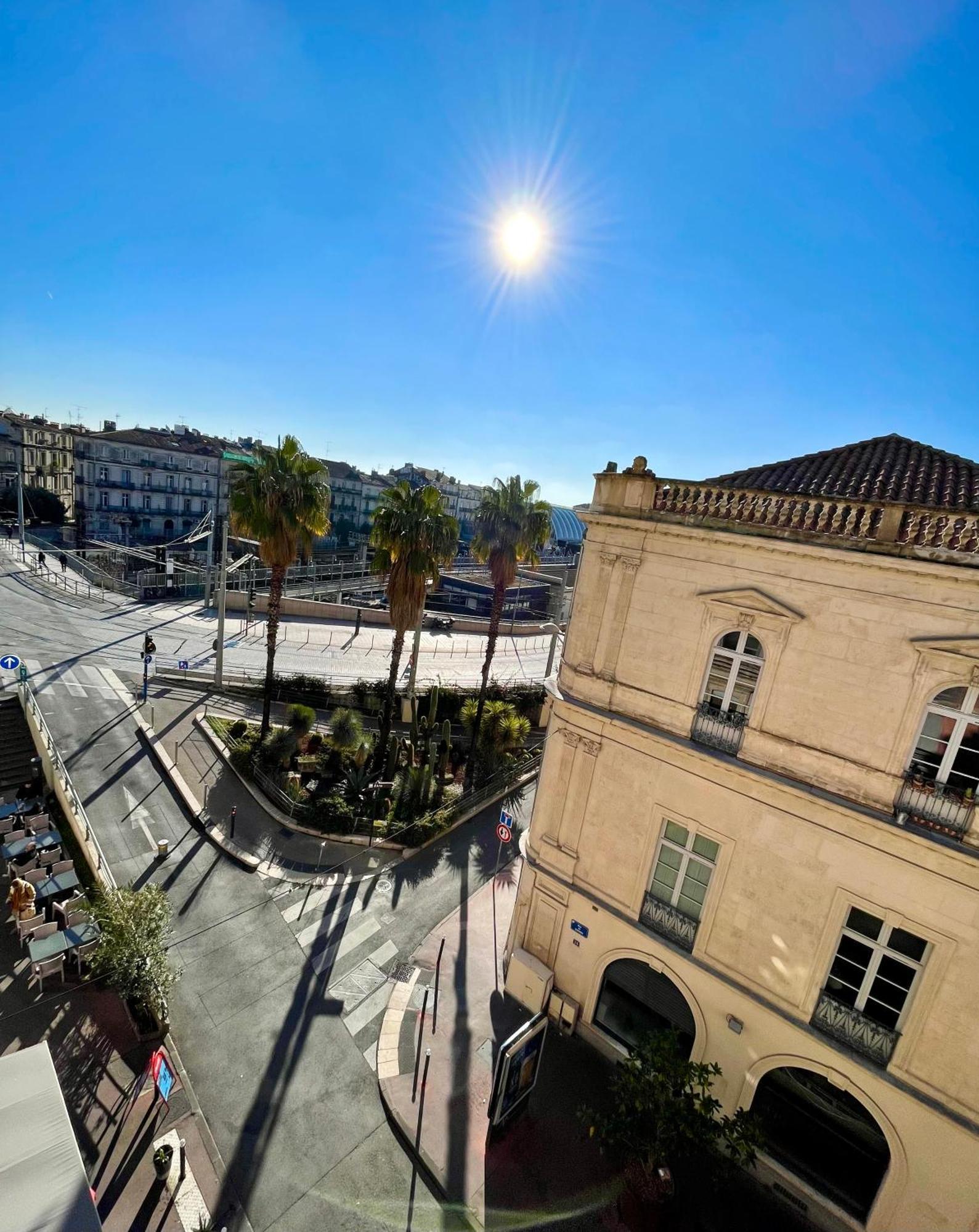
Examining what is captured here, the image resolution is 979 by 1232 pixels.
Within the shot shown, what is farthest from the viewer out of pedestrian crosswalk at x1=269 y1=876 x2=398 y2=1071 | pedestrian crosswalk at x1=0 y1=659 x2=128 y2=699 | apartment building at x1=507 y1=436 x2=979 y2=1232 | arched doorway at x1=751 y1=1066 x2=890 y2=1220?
pedestrian crosswalk at x1=0 y1=659 x2=128 y2=699

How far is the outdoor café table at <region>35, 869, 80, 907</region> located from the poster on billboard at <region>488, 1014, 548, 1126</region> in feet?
36.4

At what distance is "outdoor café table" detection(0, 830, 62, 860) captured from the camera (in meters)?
14.5

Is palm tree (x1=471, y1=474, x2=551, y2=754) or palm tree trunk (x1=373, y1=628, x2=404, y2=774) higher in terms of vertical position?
palm tree (x1=471, y1=474, x2=551, y2=754)

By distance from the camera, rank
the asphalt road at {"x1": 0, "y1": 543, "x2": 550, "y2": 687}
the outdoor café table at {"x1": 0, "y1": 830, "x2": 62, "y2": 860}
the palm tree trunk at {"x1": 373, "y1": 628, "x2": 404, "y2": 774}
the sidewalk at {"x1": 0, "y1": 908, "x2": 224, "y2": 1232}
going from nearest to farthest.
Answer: the sidewalk at {"x1": 0, "y1": 908, "x2": 224, "y2": 1232}, the outdoor café table at {"x1": 0, "y1": 830, "x2": 62, "y2": 860}, the palm tree trunk at {"x1": 373, "y1": 628, "x2": 404, "y2": 774}, the asphalt road at {"x1": 0, "y1": 543, "x2": 550, "y2": 687}

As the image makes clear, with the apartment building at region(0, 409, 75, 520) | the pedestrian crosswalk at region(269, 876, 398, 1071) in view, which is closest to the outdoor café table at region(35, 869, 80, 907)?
the pedestrian crosswalk at region(269, 876, 398, 1071)

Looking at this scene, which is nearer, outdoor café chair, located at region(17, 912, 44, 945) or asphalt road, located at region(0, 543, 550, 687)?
outdoor café chair, located at region(17, 912, 44, 945)

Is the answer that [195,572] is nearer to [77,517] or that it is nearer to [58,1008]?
[77,517]

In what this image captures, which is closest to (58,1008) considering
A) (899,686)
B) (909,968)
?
(909,968)

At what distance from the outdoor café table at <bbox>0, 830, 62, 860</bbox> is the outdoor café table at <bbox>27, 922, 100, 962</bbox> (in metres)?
2.92

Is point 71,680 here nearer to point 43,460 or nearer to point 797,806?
point 797,806

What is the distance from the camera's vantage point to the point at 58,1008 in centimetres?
1159

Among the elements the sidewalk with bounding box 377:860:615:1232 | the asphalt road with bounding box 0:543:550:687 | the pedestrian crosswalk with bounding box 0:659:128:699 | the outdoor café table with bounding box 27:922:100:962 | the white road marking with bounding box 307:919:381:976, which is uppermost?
the asphalt road with bounding box 0:543:550:687

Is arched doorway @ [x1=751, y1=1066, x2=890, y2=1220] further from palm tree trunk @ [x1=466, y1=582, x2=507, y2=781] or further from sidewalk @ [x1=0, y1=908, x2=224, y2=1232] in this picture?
palm tree trunk @ [x1=466, y1=582, x2=507, y2=781]

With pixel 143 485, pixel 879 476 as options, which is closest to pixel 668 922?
pixel 879 476
